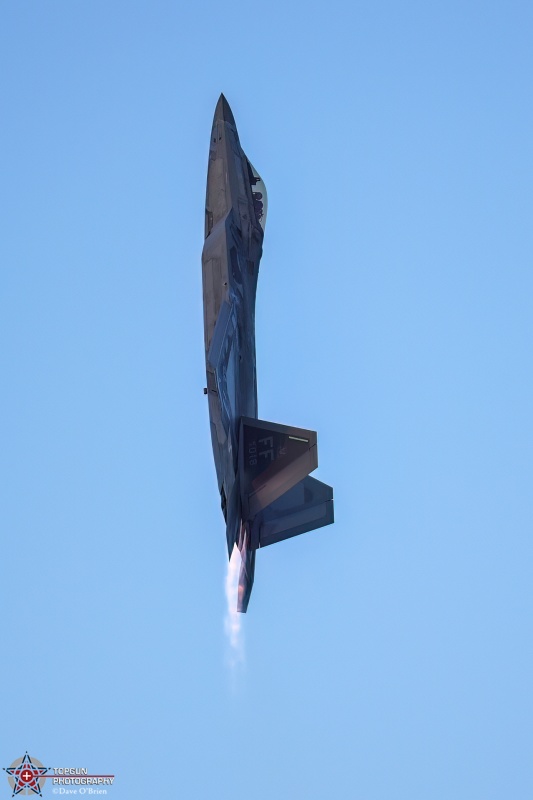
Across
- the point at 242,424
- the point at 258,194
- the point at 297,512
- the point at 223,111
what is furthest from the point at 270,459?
the point at 223,111

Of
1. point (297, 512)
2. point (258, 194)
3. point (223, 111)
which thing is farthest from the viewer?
point (258, 194)

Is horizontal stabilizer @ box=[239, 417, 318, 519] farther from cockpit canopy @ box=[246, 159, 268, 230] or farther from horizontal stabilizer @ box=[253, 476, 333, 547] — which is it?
cockpit canopy @ box=[246, 159, 268, 230]

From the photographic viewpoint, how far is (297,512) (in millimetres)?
47750

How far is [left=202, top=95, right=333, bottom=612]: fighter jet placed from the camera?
4416 cm

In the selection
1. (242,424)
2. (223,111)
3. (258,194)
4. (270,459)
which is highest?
(223,111)

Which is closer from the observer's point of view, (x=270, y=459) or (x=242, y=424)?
(x=270, y=459)

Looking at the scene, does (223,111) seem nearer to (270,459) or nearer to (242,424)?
(242,424)

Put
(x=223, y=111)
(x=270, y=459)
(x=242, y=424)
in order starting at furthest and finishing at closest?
(x=223, y=111)
(x=242, y=424)
(x=270, y=459)

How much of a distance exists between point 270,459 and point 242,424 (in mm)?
1338

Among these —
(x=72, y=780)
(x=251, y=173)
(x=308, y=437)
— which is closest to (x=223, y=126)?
(x=251, y=173)

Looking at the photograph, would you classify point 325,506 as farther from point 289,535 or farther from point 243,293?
point 243,293

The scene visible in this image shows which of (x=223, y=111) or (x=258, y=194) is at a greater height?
(x=223, y=111)

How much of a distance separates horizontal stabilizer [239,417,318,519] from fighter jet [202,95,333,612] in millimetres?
28

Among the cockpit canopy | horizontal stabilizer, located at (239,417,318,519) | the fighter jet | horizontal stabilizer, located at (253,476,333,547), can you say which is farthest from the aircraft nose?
horizontal stabilizer, located at (253,476,333,547)
